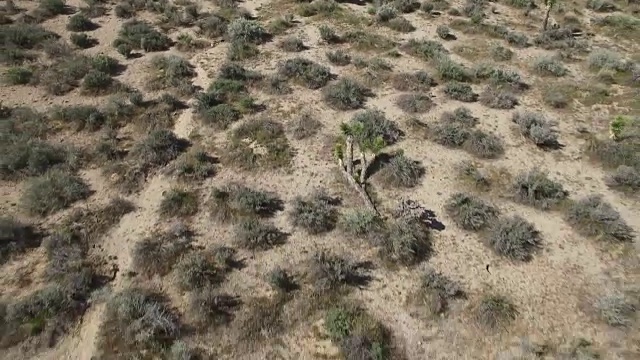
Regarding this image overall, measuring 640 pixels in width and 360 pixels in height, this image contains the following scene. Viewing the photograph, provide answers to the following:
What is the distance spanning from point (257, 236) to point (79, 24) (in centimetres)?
2264

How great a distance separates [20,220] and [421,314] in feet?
55.5

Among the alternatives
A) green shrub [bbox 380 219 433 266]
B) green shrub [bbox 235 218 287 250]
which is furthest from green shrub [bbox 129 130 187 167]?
green shrub [bbox 380 219 433 266]

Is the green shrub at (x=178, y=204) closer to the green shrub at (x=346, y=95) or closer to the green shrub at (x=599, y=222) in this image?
the green shrub at (x=346, y=95)

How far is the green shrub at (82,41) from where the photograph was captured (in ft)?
95.0

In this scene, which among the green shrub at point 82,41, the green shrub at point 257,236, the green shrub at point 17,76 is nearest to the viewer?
the green shrub at point 257,236

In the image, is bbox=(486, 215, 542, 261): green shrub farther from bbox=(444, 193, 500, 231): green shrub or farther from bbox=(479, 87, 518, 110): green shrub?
bbox=(479, 87, 518, 110): green shrub

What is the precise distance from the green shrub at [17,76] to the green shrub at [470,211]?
2465cm

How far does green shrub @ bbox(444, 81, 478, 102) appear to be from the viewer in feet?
85.3

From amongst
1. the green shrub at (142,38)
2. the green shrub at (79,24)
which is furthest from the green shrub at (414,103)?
the green shrub at (79,24)

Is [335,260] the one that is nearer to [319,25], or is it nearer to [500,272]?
[500,272]

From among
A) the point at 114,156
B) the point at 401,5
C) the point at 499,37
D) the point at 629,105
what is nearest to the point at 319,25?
the point at 401,5

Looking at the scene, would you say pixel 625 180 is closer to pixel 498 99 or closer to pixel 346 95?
pixel 498 99

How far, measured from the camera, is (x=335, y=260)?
17531mm

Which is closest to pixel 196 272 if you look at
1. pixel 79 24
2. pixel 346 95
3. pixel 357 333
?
pixel 357 333
